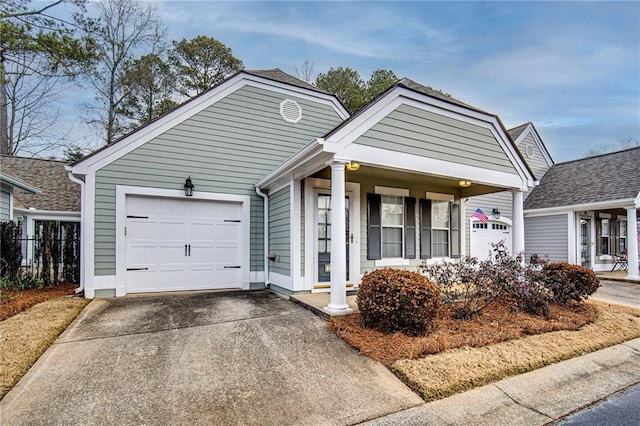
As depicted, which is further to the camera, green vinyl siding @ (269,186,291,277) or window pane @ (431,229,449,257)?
window pane @ (431,229,449,257)

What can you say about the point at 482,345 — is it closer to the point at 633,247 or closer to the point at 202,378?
the point at 202,378

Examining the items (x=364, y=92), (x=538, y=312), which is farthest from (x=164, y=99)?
(x=538, y=312)

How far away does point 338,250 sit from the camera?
4961mm

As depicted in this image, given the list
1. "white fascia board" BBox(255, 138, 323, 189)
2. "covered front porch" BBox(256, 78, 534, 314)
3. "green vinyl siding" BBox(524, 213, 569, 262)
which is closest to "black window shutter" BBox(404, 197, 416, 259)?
"covered front porch" BBox(256, 78, 534, 314)

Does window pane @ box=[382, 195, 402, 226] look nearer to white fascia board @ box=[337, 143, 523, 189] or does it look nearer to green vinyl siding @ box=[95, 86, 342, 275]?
white fascia board @ box=[337, 143, 523, 189]

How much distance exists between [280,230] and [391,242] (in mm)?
2543

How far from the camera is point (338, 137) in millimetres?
5035

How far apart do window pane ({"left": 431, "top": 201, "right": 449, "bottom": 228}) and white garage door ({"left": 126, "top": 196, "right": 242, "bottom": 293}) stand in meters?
4.75

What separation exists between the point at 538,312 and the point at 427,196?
3.54m

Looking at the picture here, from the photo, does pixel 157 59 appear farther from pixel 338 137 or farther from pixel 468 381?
pixel 468 381

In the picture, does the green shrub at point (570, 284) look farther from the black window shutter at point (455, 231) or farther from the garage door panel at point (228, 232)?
the garage door panel at point (228, 232)

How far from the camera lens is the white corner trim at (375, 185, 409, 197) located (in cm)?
746

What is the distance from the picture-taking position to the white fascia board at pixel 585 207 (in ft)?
34.2

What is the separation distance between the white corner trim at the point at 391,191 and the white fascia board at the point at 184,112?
3058 mm
